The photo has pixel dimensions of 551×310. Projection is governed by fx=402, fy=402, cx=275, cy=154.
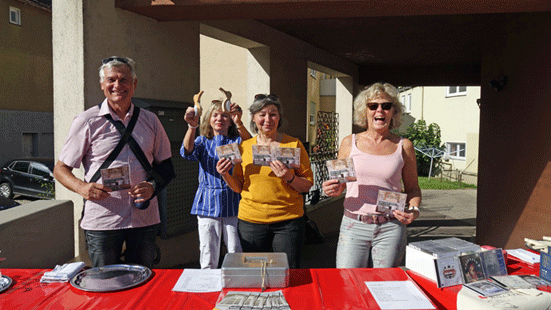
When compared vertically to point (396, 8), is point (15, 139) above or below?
below

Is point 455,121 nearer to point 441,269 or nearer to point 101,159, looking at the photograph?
point 441,269

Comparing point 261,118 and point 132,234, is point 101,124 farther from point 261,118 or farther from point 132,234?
point 261,118

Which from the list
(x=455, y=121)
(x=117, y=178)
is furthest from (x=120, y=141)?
(x=455, y=121)

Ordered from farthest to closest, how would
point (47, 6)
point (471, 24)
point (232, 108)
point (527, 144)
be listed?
point (47, 6) → point (471, 24) → point (527, 144) → point (232, 108)

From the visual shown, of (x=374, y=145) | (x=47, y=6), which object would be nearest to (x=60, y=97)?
(x=374, y=145)

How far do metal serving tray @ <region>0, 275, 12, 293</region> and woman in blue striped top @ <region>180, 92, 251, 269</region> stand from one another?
142 centimetres

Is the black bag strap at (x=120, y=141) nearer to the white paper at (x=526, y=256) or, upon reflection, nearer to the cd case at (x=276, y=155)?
the cd case at (x=276, y=155)

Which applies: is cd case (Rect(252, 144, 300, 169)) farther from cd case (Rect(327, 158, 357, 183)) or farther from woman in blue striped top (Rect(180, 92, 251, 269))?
woman in blue striped top (Rect(180, 92, 251, 269))

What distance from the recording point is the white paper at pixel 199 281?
5.79 feet

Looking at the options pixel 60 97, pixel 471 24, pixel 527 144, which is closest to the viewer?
pixel 60 97

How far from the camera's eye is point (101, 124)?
2.30 m

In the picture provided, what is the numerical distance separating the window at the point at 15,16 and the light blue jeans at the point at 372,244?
22.1 m

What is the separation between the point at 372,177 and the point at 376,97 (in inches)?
19.4

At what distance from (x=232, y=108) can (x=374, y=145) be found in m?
1.20
